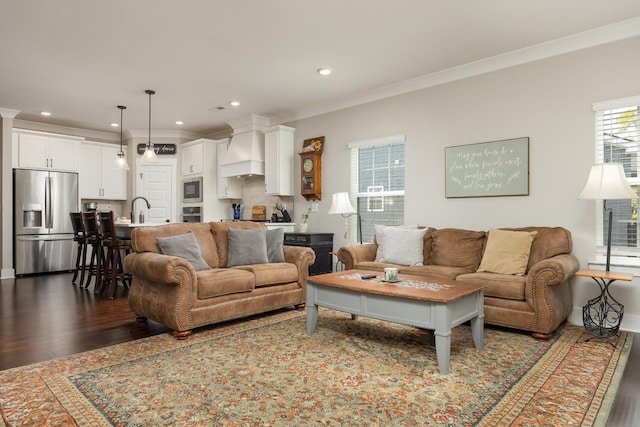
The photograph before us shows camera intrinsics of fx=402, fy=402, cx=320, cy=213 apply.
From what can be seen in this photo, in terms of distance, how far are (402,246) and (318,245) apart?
5.15 ft

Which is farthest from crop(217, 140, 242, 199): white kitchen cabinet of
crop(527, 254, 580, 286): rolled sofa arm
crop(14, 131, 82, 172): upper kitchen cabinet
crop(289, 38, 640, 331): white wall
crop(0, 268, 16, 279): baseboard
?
crop(527, 254, 580, 286): rolled sofa arm

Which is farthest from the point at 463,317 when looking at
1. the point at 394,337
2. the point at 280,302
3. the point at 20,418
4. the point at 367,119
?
the point at 367,119

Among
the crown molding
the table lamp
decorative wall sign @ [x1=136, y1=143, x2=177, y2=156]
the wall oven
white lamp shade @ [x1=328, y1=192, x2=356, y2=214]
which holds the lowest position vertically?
the wall oven

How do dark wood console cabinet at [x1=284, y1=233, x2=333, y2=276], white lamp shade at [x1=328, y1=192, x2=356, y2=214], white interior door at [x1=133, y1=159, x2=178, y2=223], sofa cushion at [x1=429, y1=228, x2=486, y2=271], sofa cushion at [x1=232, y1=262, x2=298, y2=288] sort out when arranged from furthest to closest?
white interior door at [x1=133, y1=159, x2=178, y2=223] < dark wood console cabinet at [x1=284, y1=233, x2=333, y2=276] < white lamp shade at [x1=328, y1=192, x2=356, y2=214] < sofa cushion at [x1=429, y1=228, x2=486, y2=271] < sofa cushion at [x1=232, y1=262, x2=298, y2=288]

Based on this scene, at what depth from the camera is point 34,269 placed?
6.77 meters

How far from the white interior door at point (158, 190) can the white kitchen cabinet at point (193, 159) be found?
0.91ft

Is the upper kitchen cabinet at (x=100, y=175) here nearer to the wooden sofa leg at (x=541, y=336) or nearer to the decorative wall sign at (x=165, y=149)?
the decorative wall sign at (x=165, y=149)

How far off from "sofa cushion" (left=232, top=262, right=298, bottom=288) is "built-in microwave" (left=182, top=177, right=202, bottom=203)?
386 centimetres

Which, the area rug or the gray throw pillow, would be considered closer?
the area rug

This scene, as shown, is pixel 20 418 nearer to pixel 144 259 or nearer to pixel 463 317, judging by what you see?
pixel 144 259

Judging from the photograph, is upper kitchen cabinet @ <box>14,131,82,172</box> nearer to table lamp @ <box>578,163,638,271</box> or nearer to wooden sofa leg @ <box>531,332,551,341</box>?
wooden sofa leg @ <box>531,332,551,341</box>

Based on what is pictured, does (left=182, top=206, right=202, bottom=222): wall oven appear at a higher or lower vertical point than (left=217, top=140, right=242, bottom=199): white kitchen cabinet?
lower

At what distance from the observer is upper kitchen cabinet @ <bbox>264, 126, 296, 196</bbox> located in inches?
249

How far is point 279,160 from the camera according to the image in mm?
6316
